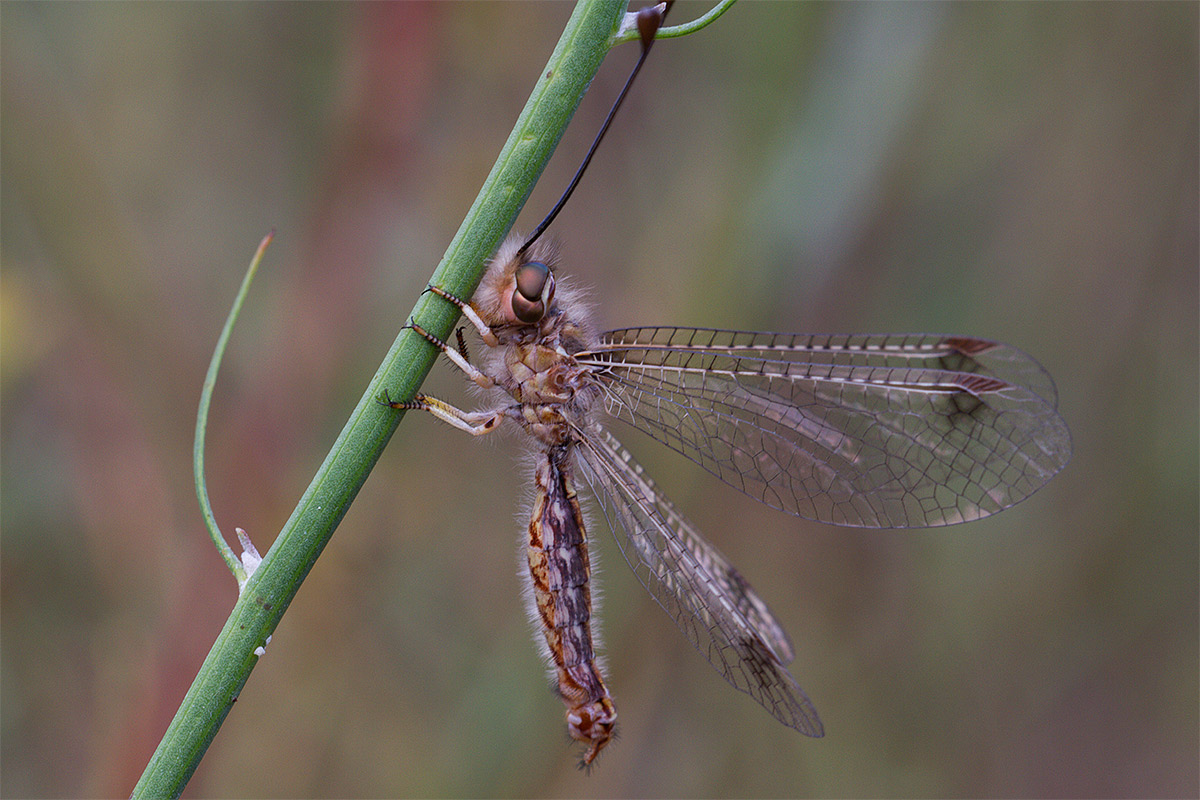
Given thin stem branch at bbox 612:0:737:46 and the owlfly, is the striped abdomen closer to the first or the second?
the owlfly

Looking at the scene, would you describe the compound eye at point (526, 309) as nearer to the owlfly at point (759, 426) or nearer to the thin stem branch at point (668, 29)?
the owlfly at point (759, 426)

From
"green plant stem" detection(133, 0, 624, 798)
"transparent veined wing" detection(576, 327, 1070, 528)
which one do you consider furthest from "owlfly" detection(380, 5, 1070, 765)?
"green plant stem" detection(133, 0, 624, 798)

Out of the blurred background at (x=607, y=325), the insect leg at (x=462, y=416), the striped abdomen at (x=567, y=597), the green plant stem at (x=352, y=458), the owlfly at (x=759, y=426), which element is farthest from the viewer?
the blurred background at (x=607, y=325)

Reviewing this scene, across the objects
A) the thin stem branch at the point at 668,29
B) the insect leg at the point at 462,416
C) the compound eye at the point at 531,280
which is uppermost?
the thin stem branch at the point at 668,29

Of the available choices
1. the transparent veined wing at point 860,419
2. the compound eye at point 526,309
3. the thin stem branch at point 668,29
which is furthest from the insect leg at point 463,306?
the thin stem branch at point 668,29

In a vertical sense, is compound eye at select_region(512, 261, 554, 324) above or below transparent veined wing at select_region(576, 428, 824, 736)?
above

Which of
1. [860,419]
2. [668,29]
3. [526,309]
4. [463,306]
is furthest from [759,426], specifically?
[668,29]

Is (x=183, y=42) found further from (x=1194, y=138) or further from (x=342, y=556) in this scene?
(x=1194, y=138)
